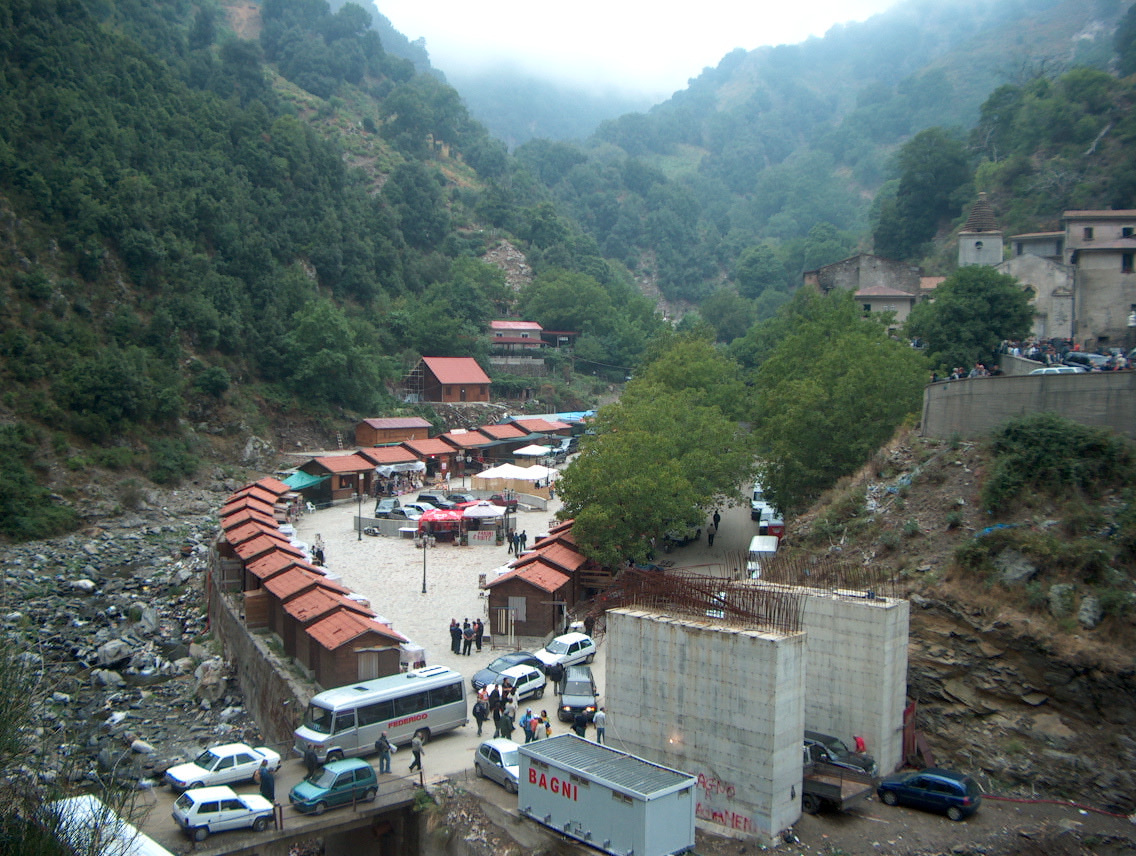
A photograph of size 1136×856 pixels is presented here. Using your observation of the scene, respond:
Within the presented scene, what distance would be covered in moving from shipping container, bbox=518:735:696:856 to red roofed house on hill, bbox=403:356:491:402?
167 feet

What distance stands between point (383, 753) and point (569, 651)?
6115mm

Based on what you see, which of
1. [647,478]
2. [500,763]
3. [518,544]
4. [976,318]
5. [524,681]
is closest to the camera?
[500,763]

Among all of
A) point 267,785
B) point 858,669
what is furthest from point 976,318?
point 267,785

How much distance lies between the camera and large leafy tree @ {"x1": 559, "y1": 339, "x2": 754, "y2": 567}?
2620 cm

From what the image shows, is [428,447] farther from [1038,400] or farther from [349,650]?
[1038,400]

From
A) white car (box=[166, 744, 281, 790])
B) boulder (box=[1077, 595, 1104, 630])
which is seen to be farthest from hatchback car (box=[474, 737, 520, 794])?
boulder (box=[1077, 595, 1104, 630])

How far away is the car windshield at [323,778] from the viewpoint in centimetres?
1345

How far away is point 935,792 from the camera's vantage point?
45.0ft

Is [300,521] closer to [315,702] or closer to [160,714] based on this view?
[160,714]

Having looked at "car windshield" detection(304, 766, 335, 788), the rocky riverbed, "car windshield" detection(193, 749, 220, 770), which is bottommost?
the rocky riverbed

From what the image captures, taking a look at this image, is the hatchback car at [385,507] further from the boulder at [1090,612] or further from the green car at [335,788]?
the boulder at [1090,612]

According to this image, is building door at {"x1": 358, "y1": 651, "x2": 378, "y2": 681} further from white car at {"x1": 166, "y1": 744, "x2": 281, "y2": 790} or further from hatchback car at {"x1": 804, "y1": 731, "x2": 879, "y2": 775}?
hatchback car at {"x1": 804, "y1": 731, "x2": 879, "y2": 775}

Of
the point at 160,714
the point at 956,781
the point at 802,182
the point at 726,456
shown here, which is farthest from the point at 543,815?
the point at 802,182

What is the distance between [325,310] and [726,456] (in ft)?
112
